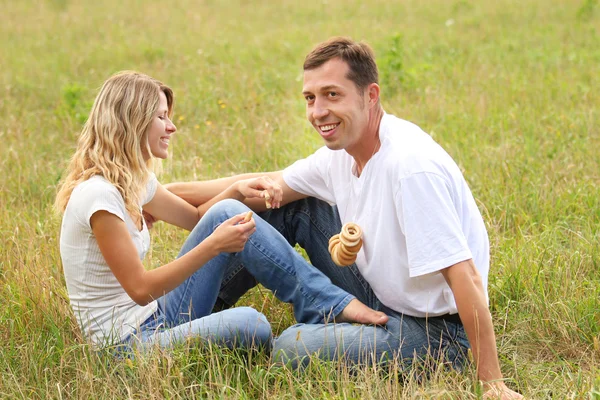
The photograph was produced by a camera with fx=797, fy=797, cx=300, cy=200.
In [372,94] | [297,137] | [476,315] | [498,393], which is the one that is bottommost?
[498,393]

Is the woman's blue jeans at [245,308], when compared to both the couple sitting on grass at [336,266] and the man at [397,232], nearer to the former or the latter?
the couple sitting on grass at [336,266]

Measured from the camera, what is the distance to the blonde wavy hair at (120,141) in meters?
3.19

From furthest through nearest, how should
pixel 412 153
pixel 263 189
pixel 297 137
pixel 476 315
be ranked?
1. pixel 297 137
2. pixel 263 189
3. pixel 412 153
4. pixel 476 315

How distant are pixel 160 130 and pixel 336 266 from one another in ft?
3.24

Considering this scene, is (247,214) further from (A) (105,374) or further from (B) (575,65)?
(B) (575,65)

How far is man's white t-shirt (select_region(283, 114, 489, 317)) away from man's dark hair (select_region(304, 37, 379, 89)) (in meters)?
0.19

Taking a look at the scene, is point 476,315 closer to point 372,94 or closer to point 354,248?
point 354,248

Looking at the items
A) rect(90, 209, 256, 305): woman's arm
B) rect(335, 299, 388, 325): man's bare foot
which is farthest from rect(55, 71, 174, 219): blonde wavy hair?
rect(335, 299, 388, 325): man's bare foot

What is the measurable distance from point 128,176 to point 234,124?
3.51 metres

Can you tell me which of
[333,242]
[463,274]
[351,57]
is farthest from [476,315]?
[351,57]

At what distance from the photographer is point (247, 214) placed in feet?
10.8

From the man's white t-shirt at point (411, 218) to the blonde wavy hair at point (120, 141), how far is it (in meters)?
0.87

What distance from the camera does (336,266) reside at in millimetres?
3604

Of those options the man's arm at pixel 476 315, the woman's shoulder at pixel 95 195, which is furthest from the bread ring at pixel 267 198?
the man's arm at pixel 476 315
